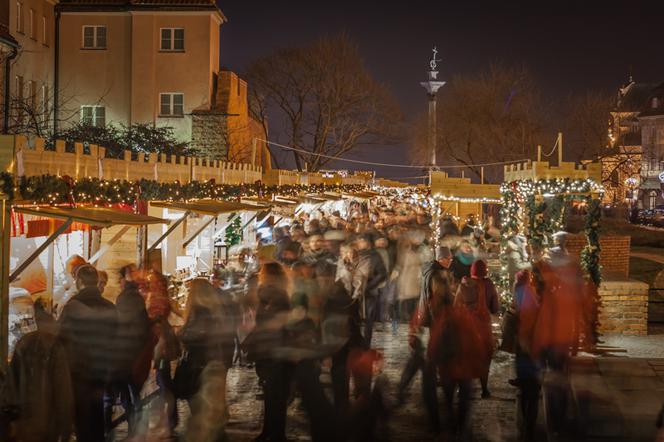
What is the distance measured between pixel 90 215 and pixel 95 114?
29.1m

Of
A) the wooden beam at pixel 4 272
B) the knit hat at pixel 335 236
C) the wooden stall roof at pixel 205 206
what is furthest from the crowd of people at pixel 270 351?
the wooden stall roof at pixel 205 206

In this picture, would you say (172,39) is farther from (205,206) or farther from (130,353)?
(130,353)

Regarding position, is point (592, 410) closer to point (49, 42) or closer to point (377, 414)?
point (377, 414)

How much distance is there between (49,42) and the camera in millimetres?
36469

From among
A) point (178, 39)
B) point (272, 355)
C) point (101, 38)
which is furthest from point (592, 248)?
point (101, 38)

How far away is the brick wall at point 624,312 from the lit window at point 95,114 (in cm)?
2877

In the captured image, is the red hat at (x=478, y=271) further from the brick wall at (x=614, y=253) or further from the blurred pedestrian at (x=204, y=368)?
the brick wall at (x=614, y=253)

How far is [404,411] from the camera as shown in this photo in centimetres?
871

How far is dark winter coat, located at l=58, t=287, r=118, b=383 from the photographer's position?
6695 mm

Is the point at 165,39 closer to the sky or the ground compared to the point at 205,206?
closer to the sky

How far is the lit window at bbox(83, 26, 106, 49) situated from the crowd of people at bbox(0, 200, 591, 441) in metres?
30.8

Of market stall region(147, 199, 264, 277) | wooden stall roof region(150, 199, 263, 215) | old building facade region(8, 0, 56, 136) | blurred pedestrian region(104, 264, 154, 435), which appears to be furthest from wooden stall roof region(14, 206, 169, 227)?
old building facade region(8, 0, 56, 136)

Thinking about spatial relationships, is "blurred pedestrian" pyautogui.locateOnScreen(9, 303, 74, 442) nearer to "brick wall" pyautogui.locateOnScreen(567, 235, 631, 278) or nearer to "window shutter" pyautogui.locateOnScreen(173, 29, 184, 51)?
"brick wall" pyautogui.locateOnScreen(567, 235, 631, 278)

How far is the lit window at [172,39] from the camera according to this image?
36844 mm
